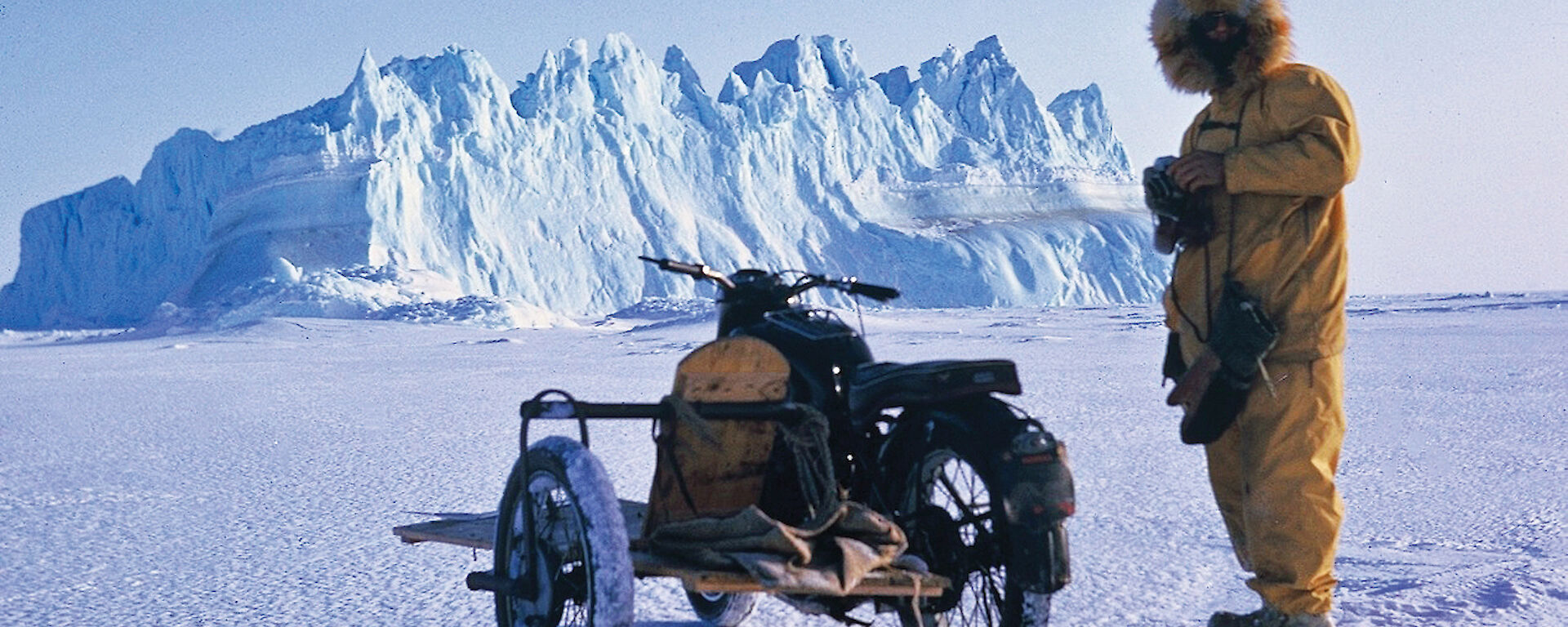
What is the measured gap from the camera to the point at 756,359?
92.2 inches

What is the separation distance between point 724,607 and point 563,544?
0.66 metres

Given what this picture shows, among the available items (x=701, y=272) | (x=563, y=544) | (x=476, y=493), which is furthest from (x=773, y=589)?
(x=476, y=493)

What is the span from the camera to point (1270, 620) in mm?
1938

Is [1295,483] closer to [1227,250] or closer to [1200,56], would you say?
[1227,250]

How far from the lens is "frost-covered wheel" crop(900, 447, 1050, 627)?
2.03 m

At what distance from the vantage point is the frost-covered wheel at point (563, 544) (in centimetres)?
188

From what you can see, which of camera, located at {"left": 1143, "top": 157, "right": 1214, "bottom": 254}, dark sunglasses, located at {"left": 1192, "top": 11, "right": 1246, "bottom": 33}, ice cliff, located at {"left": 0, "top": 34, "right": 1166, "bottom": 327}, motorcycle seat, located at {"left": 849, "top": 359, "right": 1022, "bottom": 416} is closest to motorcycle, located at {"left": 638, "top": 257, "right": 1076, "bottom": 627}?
motorcycle seat, located at {"left": 849, "top": 359, "right": 1022, "bottom": 416}

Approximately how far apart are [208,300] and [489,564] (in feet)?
125

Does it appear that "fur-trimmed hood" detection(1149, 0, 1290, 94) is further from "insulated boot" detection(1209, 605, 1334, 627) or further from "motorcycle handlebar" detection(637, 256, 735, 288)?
"motorcycle handlebar" detection(637, 256, 735, 288)

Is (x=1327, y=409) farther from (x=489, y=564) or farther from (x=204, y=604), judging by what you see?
(x=204, y=604)

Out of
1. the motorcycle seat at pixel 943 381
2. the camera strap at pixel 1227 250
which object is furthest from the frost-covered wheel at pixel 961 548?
the camera strap at pixel 1227 250

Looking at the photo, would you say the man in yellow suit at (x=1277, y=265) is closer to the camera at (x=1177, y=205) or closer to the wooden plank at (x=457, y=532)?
the camera at (x=1177, y=205)

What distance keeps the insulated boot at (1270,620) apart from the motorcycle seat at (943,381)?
50cm

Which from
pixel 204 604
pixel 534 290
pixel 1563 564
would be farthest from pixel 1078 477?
pixel 534 290
